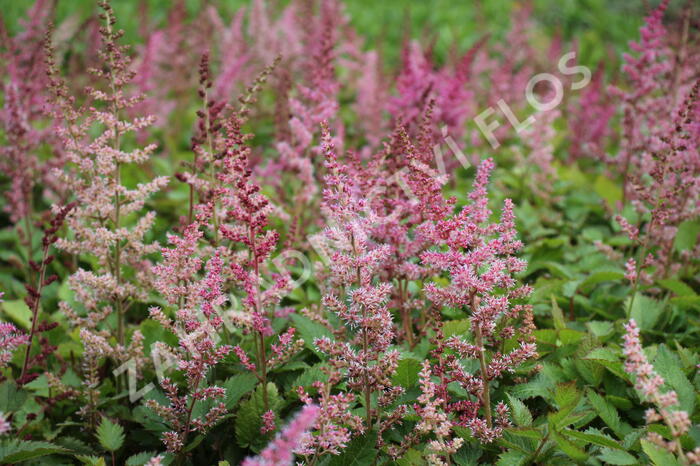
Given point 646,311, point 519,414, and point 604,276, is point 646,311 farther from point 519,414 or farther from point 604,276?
point 519,414

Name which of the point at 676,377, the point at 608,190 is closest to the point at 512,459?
the point at 676,377

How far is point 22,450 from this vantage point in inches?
93.5

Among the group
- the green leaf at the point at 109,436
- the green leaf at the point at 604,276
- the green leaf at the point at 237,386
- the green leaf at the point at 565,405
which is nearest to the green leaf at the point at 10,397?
the green leaf at the point at 109,436

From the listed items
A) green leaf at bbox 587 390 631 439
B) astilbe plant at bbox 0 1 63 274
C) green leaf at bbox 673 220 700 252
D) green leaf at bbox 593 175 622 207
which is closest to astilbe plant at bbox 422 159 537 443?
green leaf at bbox 587 390 631 439

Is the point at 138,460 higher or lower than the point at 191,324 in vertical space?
lower

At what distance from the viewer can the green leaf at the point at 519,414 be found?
2452 millimetres

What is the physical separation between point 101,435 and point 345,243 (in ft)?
4.37

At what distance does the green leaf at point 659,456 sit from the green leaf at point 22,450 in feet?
6.78

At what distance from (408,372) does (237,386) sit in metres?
0.71

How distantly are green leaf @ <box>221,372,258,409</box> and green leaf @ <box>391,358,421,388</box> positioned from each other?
602mm

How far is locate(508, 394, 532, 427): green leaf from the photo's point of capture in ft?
8.05

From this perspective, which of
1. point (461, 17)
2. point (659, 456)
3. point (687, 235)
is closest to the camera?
point (659, 456)

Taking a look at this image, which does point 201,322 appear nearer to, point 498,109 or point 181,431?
point 181,431

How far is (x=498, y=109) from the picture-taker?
672 centimetres
